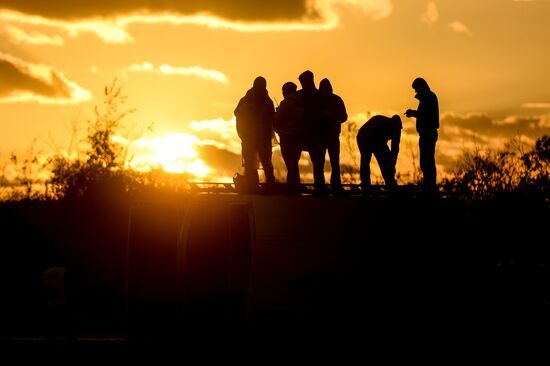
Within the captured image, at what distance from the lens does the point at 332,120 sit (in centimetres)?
1367

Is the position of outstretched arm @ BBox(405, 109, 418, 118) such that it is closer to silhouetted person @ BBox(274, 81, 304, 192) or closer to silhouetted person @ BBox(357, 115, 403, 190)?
silhouetted person @ BBox(357, 115, 403, 190)

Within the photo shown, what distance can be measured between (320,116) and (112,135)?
959 inches

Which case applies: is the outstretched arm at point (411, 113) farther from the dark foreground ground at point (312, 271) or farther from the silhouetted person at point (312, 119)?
the dark foreground ground at point (312, 271)

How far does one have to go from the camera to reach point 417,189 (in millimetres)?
11742

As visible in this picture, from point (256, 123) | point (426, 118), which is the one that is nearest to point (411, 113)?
point (426, 118)

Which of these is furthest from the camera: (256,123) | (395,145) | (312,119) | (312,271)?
(395,145)

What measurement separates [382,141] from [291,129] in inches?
52.5

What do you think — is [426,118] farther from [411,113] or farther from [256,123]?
[256,123]

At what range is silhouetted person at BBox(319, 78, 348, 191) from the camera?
13.6 metres

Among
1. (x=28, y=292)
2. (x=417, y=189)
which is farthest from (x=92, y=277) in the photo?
(x=417, y=189)

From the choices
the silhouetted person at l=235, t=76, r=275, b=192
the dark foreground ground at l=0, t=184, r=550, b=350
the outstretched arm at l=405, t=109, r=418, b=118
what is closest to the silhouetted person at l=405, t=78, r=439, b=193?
the outstretched arm at l=405, t=109, r=418, b=118

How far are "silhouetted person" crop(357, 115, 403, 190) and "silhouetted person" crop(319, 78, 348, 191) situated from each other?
1.25 ft

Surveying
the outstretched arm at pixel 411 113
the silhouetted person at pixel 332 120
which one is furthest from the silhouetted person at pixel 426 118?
the silhouetted person at pixel 332 120

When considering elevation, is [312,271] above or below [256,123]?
below
